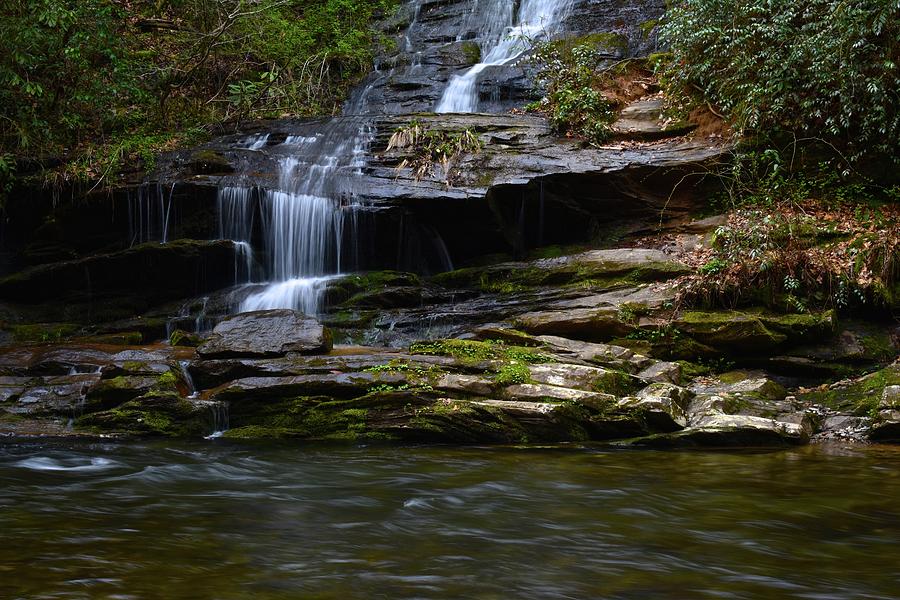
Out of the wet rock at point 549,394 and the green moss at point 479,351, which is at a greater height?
the green moss at point 479,351

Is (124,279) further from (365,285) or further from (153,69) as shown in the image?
(153,69)

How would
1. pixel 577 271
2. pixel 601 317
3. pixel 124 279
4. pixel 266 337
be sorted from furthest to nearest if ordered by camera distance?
pixel 124 279 → pixel 577 271 → pixel 601 317 → pixel 266 337

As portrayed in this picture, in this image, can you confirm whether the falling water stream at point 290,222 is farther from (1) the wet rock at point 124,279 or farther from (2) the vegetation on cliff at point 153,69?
(2) the vegetation on cliff at point 153,69

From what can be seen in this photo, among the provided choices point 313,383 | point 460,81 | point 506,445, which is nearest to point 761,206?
point 506,445

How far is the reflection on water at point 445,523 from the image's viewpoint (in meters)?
2.95

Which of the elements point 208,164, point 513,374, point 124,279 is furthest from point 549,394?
point 208,164

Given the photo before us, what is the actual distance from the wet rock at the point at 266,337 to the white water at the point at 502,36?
8721 mm

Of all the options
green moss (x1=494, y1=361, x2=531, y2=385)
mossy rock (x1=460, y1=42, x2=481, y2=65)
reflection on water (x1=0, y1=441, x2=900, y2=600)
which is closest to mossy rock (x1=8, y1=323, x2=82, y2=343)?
reflection on water (x1=0, y1=441, x2=900, y2=600)

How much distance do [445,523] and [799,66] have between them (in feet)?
31.8

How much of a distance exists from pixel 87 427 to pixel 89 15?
30.4ft

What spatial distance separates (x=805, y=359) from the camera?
786 centimetres

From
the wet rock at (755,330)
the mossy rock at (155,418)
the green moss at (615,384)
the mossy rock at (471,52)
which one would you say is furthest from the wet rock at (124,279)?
the mossy rock at (471,52)

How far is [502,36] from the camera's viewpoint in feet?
58.3

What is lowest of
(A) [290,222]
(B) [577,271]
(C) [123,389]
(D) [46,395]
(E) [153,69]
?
(D) [46,395]
